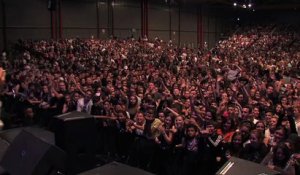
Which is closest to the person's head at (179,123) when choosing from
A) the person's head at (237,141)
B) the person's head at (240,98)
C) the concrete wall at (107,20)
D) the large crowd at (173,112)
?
the large crowd at (173,112)

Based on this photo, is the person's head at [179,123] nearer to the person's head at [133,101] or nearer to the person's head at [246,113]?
the person's head at [246,113]

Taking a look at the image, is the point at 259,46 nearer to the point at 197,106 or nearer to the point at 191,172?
the point at 197,106

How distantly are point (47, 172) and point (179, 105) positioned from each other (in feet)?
20.3

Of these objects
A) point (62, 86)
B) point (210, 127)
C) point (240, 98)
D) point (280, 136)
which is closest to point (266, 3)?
point (240, 98)

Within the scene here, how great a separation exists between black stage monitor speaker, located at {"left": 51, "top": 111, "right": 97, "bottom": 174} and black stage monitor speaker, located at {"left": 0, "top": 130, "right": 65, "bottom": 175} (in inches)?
17.9

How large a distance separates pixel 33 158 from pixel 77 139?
0.81 metres

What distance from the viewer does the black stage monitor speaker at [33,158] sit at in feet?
11.3

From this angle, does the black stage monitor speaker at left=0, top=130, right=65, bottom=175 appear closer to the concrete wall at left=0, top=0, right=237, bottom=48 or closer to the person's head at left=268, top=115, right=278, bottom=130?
the person's head at left=268, top=115, right=278, bottom=130

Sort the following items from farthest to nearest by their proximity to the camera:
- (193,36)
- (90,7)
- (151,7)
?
(193,36), (151,7), (90,7)

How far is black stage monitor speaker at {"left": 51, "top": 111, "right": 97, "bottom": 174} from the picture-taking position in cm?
421

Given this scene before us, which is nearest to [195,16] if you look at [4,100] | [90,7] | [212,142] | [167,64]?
[90,7]

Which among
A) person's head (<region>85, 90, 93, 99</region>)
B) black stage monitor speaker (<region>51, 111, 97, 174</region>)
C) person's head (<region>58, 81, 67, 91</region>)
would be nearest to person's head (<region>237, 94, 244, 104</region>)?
person's head (<region>85, 90, 93, 99</region>)

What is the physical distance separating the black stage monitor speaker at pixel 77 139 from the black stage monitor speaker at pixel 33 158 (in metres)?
0.46

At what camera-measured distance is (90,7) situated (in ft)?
84.7
